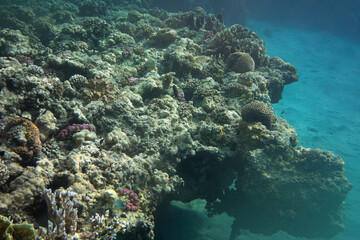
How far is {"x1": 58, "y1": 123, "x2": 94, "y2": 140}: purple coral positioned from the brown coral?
61 cm

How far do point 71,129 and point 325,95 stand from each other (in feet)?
126

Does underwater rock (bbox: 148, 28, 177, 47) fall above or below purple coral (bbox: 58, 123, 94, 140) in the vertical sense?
above

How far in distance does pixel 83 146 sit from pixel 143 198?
171 centimetres

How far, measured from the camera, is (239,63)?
10.4m

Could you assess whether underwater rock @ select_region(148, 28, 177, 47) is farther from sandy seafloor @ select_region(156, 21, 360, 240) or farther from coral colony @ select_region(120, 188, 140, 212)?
sandy seafloor @ select_region(156, 21, 360, 240)

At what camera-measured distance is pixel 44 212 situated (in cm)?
284

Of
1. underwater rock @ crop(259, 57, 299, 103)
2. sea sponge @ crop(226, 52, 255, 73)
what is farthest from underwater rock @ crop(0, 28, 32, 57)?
underwater rock @ crop(259, 57, 299, 103)

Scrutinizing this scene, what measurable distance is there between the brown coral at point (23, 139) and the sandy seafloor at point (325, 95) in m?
26.0

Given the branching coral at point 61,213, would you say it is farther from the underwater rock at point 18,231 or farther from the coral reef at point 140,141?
the underwater rock at point 18,231

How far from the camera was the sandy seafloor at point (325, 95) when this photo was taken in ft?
87.9

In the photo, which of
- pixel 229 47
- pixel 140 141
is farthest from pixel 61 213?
pixel 229 47

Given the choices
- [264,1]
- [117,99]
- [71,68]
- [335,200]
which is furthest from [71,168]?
[264,1]

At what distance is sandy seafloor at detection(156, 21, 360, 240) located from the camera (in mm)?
26781

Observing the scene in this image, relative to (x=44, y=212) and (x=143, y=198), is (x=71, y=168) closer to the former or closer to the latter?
(x=44, y=212)
